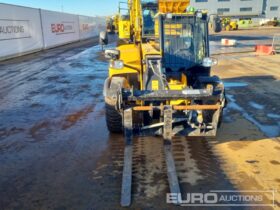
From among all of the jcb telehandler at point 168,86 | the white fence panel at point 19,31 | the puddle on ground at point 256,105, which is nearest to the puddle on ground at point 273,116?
the puddle on ground at point 256,105

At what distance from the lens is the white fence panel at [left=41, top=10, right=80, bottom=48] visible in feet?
91.2

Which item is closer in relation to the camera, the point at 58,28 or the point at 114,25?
the point at 114,25

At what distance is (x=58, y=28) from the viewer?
1224 inches

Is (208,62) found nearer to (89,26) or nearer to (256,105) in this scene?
(256,105)

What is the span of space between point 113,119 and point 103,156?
3.08 feet

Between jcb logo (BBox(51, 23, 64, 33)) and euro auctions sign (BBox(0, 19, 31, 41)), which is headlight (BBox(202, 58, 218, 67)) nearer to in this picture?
euro auctions sign (BBox(0, 19, 31, 41))

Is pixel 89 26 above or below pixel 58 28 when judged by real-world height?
above

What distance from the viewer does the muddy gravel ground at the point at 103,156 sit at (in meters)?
4.36

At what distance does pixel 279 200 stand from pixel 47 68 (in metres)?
15.2

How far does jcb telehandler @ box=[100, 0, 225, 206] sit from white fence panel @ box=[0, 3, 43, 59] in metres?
16.3

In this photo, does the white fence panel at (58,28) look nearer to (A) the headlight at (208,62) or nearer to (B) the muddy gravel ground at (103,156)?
(B) the muddy gravel ground at (103,156)

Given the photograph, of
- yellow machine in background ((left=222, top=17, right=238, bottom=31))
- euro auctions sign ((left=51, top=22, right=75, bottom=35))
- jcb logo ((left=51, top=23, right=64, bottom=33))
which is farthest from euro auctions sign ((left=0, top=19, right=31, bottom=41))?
yellow machine in background ((left=222, top=17, right=238, bottom=31))

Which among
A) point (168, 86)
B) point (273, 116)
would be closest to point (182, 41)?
point (168, 86)

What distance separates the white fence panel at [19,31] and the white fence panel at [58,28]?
1461 millimetres
